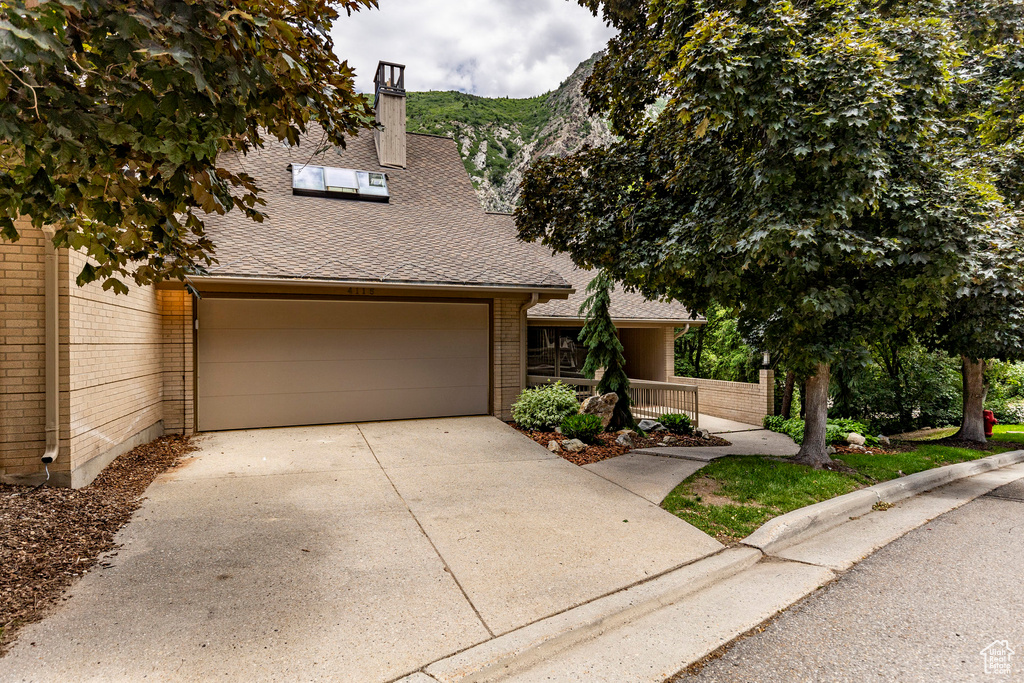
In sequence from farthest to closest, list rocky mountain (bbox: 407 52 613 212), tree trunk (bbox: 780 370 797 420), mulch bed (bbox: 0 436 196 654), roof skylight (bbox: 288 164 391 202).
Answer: rocky mountain (bbox: 407 52 613 212) → tree trunk (bbox: 780 370 797 420) → roof skylight (bbox: 288 164 391 202) → mulch bed (bbox: 0 436 196 654)

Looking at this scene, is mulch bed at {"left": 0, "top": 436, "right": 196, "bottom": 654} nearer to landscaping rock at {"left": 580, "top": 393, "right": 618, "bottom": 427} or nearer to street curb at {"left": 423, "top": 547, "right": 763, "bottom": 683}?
street curb at {"left": 423, "top": 547, "right": 763, "bottom": 683}

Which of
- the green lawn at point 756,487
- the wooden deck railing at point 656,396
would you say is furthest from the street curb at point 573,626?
the wooden deck railing at point 656,396

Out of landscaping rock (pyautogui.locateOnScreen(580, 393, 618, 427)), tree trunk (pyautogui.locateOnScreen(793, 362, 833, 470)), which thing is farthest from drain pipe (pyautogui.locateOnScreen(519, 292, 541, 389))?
tree trunk (pyautogui.locateOnScreen(793, 362, 833, 470))

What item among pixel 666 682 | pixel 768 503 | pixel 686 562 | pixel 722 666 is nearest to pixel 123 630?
pixel 666 682

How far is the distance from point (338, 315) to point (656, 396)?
7543 millimetres

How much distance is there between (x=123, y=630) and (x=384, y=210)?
9.17 meters

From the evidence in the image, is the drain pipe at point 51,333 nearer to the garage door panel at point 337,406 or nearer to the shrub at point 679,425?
the garage door panel at point 337,406

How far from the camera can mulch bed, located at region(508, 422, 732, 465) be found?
746 centimetres

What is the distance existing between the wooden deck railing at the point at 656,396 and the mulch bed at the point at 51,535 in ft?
24.4

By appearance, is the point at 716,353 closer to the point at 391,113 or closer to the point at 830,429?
the point at 830,429

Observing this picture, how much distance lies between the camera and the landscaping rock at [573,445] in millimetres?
7750

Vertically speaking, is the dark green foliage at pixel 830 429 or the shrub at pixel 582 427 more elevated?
the shrub at pixel 582 427

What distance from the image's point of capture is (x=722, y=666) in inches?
112

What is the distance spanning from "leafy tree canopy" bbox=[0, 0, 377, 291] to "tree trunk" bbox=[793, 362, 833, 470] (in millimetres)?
7098
